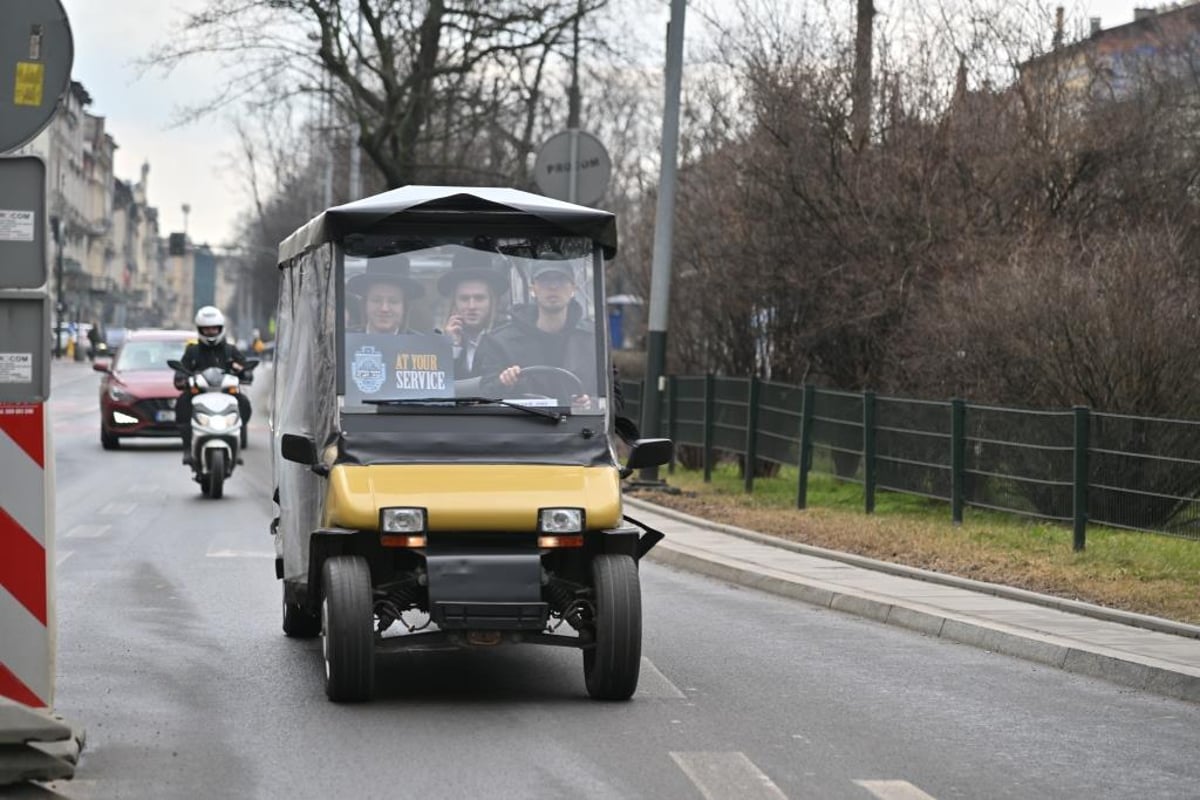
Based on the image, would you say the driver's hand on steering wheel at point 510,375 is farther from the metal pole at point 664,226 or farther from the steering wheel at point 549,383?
the metal pole at point 664,226

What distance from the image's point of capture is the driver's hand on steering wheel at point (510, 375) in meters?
9.84

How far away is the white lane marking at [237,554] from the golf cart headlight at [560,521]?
7369mm

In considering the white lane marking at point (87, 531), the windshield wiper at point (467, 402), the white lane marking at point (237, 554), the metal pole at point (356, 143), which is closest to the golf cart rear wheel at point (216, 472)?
the white lane marking at point (87, 531)

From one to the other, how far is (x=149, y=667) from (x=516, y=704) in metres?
2.14

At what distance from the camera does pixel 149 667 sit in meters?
10.3

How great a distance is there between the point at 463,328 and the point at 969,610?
4684mm

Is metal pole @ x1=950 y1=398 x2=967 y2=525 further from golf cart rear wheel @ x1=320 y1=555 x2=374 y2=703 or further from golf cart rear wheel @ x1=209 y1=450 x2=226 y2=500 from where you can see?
golf cart rear wheel @ x1=320 y1=555 x2=374 y2=703

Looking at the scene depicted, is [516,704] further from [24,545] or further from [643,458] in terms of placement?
[24,545]

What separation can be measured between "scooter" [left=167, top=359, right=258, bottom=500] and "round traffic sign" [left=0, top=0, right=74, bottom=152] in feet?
47.3

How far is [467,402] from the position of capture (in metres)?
9.70

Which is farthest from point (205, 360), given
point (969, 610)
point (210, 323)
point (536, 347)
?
point (536, 347)

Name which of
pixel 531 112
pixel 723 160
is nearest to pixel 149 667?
pixel 723 160

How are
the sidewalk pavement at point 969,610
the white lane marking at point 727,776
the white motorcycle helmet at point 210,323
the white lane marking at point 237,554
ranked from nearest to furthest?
the white lane marking at point 727,776
the sidewalk pavement at point 969,610
the white lane marking at point 237,554
the white motorcycle helmet at point 210,323

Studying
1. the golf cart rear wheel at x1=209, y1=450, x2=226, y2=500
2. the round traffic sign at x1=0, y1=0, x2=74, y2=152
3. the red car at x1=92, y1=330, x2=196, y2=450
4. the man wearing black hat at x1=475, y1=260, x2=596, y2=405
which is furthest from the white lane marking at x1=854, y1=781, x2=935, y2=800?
the red car at x1=92, y1=330, x2=196, y2=450
